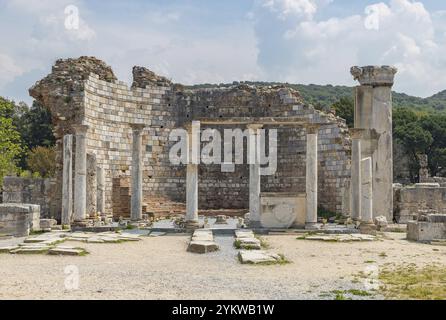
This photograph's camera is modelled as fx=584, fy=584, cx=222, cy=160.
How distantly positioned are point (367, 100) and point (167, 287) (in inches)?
685

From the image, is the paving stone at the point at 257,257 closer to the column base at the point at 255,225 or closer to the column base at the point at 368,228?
the column base at the point at 255,225

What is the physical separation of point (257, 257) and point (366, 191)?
10.1 metres

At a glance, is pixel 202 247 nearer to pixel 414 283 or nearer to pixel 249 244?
pixel 249 244

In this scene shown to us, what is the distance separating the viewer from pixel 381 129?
25.5 m

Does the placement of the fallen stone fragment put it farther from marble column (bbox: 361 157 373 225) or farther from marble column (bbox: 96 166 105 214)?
marble column (bbox: 96 166 105 214)

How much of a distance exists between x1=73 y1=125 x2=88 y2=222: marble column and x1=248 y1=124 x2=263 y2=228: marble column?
6747mm

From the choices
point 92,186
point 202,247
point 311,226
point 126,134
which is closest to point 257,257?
point 202,247

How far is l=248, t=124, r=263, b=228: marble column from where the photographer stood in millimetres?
23438

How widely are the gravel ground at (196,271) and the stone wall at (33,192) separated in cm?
945

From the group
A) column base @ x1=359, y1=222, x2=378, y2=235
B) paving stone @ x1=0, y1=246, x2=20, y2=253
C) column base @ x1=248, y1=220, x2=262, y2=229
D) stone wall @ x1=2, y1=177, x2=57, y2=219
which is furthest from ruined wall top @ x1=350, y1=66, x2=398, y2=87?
paving stone @ x1=0, y1=246, x2=20, y2=253

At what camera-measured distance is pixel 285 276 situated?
12352 millimetres

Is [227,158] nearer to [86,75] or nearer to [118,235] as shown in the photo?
[86,75]

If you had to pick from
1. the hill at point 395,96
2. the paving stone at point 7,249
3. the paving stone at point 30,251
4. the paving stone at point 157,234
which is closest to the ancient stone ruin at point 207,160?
the paving stone at point 157,234

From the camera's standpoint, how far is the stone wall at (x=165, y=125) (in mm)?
28000
